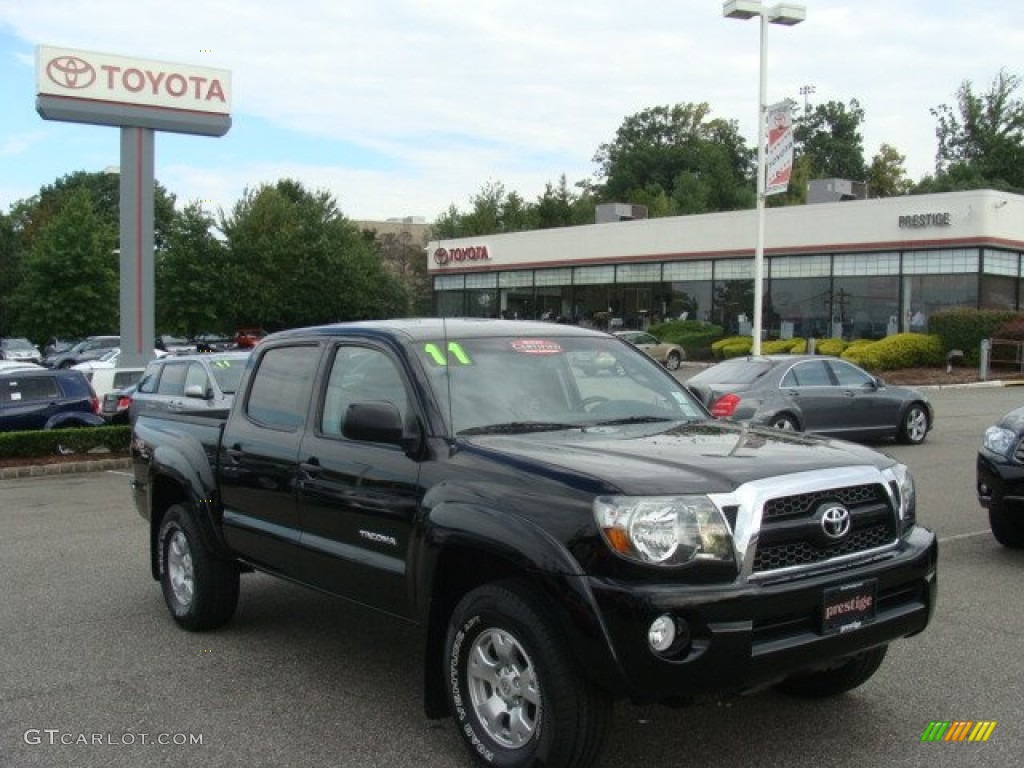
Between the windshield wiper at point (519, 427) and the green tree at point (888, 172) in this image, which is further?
the green tree at point (888, 172)

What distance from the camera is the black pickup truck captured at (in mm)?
3762

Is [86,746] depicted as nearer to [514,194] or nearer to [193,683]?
[193,683]

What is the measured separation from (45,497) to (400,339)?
967 cm

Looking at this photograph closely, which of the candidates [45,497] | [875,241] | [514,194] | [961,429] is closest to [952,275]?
[875,241]

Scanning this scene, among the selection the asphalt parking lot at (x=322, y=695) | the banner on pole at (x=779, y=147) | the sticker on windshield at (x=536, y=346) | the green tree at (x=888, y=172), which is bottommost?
the asphalt parking lot at (x=322, y=695)

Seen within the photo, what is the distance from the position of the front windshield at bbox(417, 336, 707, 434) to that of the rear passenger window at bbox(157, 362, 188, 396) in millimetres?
11066

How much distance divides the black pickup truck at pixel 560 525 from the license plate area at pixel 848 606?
0.04 ft

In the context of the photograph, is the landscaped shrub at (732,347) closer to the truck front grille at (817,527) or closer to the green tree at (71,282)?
the green tree at (71,282)

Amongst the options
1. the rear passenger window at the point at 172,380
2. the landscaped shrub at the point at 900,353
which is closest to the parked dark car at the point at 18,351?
the rear passenger window at the point at 172,380

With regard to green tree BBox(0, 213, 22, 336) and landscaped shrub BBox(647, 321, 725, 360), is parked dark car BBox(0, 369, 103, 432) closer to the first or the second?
landscaped shrub BBox(647, 321, 725, 360)

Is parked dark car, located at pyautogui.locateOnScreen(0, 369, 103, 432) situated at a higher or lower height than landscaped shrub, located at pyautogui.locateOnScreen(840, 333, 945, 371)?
lower

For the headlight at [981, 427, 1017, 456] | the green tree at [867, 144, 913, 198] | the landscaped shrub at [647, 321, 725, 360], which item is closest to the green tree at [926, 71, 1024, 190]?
the green tree at [867, 144, 913, 198]

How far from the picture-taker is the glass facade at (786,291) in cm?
3612

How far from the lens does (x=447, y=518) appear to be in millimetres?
4277
